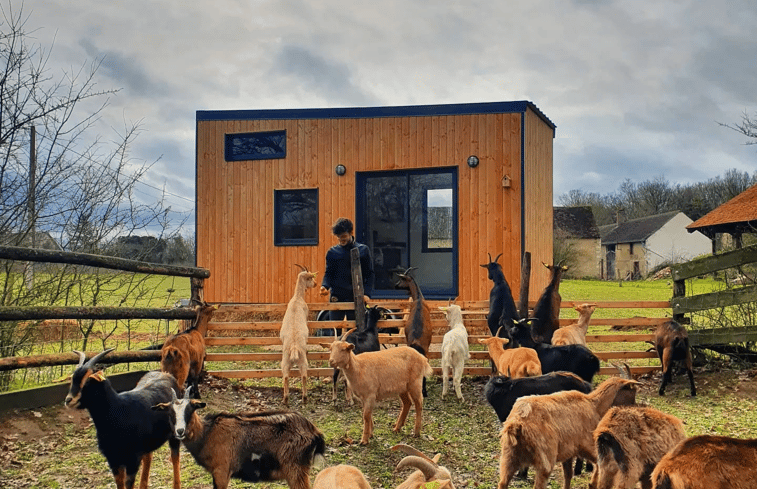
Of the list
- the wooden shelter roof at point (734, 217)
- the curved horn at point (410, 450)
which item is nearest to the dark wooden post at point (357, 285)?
the curved horn at point (410, 450)

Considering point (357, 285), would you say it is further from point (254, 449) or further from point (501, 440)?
point (501, 440)

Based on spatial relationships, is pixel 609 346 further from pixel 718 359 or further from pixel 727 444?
pixel 727 444

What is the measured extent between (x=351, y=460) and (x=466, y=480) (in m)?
1.14

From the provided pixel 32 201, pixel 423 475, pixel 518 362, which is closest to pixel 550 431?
pixel 423 475

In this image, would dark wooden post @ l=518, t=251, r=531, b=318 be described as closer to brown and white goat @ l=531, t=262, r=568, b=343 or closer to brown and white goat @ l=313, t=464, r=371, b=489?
brown and white goat @ l=531, t=262, r=568, b=343

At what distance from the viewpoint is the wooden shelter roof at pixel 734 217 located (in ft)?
54.2

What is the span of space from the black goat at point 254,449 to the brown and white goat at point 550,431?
148 centimetres

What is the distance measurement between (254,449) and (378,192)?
389 inches

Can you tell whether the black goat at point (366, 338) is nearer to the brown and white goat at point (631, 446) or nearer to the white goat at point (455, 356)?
the white goat at point (455, 356)

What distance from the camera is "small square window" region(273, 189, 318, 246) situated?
1431cm

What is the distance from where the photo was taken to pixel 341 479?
3.81 m

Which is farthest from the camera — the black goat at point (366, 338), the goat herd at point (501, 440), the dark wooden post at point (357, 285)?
the dark wooden post at point (357, 285)

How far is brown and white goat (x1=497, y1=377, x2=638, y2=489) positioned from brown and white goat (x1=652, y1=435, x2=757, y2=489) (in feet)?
3.66

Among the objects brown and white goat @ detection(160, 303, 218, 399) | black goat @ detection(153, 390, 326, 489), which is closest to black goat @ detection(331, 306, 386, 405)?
brown and white goat @ detection(160, 303, 218, 399)
